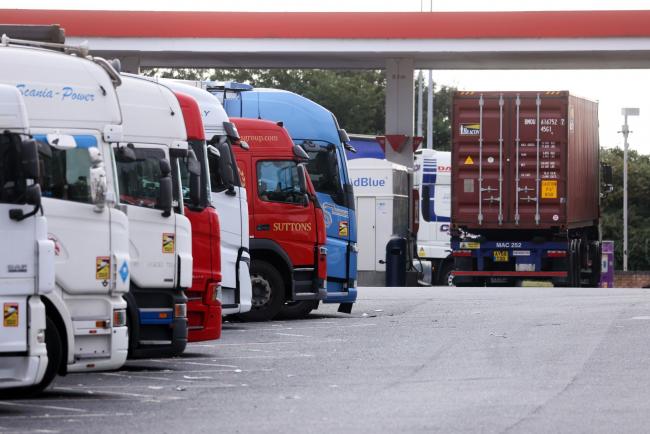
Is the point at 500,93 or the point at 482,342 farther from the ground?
the point at 500,93

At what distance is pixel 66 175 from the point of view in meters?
13.9

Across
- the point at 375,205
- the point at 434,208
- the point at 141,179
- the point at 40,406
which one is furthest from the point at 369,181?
the point at 40,406

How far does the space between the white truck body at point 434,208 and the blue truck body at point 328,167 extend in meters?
17.5

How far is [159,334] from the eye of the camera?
1556cm

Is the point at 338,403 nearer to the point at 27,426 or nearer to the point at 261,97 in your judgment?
the point at 27,426

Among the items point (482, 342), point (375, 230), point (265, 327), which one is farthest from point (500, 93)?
point (482, 342)

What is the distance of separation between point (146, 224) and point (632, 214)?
6123cm

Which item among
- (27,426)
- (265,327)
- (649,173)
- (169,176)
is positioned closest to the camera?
(27,426)

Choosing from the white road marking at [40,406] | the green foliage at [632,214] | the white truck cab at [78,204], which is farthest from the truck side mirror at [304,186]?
the green foliage at [632,214]

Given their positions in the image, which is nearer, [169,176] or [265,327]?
[169,176]

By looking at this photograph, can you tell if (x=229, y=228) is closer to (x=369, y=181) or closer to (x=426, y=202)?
(x=369, y=181)

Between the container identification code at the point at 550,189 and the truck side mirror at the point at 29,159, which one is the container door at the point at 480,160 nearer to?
the container identification code at the point at 550,189

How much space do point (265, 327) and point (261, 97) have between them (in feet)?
13.8

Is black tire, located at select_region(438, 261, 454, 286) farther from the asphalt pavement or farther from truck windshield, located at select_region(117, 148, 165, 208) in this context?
truck windshield, located at select_region(117, 148, 165, 208)
